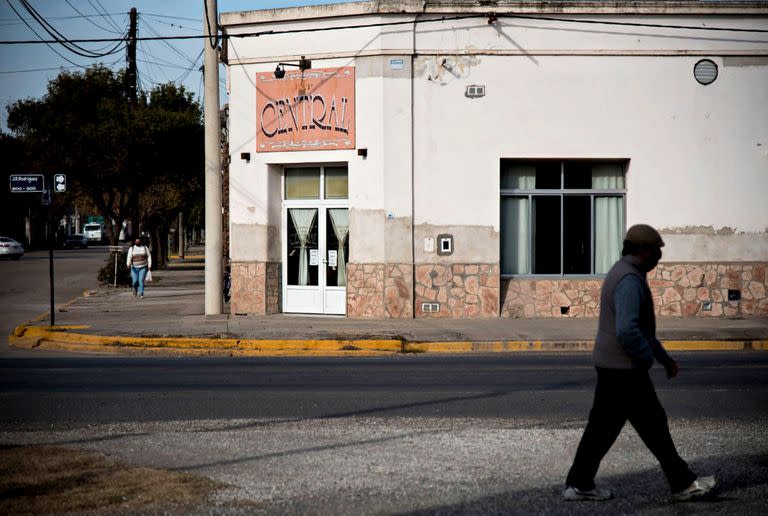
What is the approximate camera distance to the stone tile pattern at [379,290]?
20969 mm

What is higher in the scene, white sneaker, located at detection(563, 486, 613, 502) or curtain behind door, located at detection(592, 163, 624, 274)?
curtain behind door, located at detection(592, 163, 624, 274)

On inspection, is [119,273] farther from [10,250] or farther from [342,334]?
[10,250]

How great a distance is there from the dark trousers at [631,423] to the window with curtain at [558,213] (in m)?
15.0

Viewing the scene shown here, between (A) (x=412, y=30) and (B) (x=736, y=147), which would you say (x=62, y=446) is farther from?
(B) (x=736, y=147)

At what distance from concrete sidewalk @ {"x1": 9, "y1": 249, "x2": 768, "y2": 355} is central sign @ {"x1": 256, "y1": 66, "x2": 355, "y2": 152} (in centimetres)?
395

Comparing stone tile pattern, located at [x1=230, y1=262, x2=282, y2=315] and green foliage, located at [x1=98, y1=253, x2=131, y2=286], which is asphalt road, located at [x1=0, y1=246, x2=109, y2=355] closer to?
green foliage, located at [x1=98, y1=253, x2=131, y2=286]

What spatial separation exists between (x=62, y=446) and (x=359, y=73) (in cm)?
1414

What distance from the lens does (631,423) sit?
6.60m

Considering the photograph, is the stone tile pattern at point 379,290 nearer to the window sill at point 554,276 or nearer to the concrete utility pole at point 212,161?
the window sill at point 554,276

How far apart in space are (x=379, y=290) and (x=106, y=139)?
20213 mm

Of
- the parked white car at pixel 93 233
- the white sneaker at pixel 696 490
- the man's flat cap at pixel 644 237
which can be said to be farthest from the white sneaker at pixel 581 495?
the parked white car at pixel 93 233

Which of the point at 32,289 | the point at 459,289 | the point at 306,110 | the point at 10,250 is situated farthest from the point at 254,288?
the point at 10,250

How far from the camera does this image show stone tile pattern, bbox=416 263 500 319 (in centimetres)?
2102

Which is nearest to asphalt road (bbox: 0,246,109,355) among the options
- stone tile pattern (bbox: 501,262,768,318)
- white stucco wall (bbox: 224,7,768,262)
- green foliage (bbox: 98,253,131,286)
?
green foliage (bbox: 98,253,131,286)
